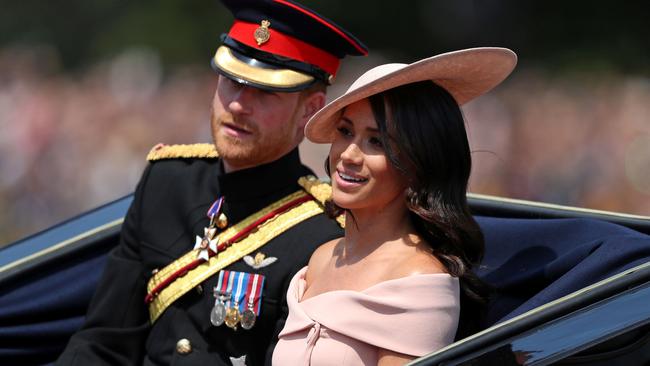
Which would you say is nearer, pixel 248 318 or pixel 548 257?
pixel 548 257

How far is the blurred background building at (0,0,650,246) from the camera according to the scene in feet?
19.0

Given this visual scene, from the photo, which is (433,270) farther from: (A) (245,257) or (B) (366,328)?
(A) (245,257)

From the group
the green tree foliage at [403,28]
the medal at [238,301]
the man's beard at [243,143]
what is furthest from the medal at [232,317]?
the green tree foliage at [403,28]

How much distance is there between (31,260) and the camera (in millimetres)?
3193

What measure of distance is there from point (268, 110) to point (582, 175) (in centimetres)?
321

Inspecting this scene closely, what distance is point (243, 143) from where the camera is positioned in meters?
2.84

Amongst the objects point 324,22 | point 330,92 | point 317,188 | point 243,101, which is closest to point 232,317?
point 317,188

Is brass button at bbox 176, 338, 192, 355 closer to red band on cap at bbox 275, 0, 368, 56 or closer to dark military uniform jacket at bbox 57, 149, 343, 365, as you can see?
dark military uniform jacket at bbox 57, 149, 343, 365

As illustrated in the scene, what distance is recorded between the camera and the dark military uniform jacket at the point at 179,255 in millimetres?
2812

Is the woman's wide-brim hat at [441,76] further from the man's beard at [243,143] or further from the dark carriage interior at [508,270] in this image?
the dark carriage interior at [508,270]

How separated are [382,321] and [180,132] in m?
4.91

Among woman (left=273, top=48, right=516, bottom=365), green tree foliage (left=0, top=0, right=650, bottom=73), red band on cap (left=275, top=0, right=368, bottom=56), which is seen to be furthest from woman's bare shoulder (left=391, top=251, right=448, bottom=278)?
green tree foliage (left=0, top=0, right=650, bottom=73)

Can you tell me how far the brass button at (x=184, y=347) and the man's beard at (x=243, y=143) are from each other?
43 centimetres

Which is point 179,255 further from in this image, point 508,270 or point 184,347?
point 508,270
